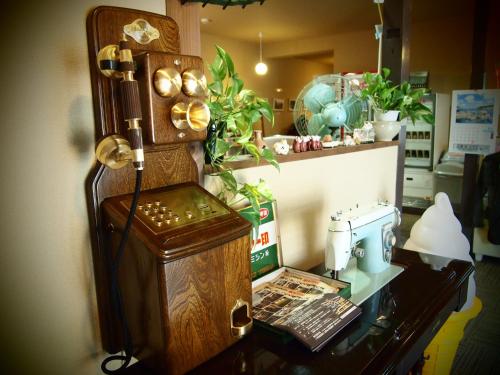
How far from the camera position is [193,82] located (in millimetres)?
819

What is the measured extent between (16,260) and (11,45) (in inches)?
16.4

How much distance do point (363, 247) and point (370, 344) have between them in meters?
0.50

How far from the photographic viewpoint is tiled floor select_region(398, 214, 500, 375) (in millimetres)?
2311

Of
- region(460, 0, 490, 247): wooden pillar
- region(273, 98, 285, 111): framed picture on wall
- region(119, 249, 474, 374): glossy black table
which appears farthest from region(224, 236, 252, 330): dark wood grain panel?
region(273, 98, 285, 111): framed picture on wall

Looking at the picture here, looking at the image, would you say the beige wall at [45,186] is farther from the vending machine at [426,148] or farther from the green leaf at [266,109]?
the vending machine at [426,148]

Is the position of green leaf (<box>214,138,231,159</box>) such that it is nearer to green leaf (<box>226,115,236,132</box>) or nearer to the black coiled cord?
green leaf (<box>226,115,236,132</box>)

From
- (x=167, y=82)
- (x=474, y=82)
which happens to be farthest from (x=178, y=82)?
(x=474, y=82)

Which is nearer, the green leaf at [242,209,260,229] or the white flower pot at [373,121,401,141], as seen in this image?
the green leaf at [242,209,260,229]

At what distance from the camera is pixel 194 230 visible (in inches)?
30.5

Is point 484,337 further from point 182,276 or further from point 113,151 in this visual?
point 113,151

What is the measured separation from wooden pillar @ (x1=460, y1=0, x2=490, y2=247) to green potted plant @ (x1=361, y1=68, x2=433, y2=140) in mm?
2624

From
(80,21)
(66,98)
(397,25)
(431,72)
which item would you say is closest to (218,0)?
(80,21)

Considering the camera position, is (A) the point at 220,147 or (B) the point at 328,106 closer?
(A) the point at 220,147

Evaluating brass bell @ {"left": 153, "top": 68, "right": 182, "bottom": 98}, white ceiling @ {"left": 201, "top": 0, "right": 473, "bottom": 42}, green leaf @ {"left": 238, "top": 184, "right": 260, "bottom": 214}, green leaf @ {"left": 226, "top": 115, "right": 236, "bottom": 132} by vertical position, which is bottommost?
green leaf @ {"left": 238, "top": 184, "right": 260, "bottom": 214}
